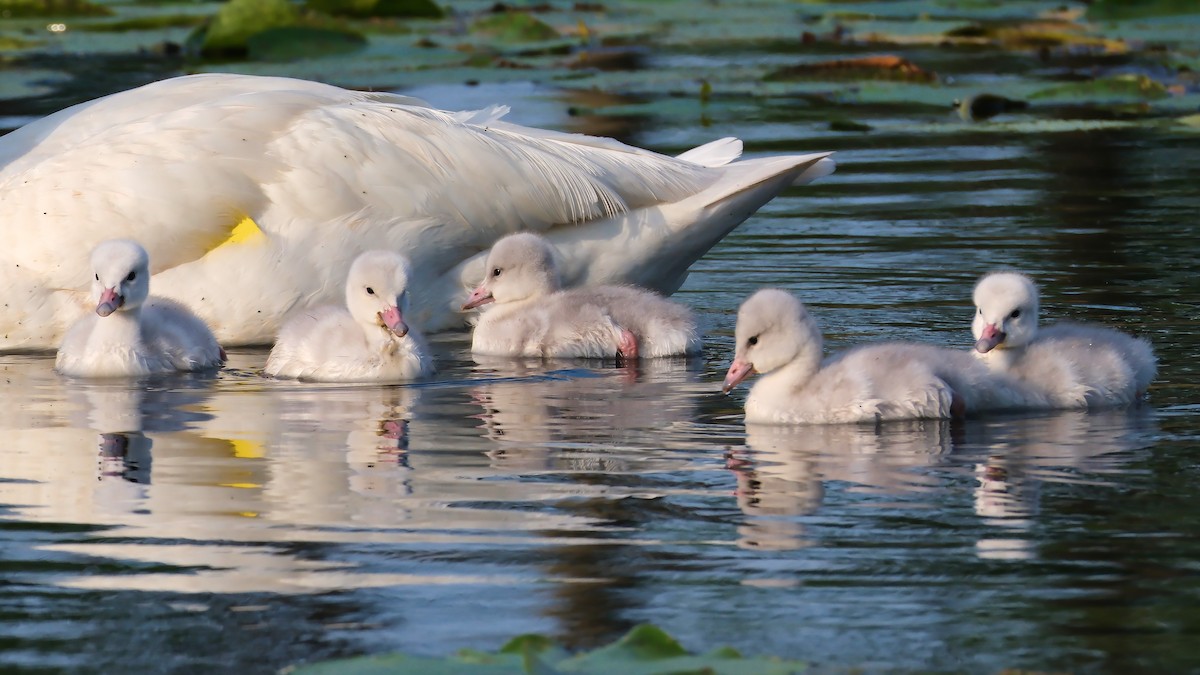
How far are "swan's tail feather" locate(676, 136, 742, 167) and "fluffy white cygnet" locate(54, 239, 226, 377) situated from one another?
8.10 ft

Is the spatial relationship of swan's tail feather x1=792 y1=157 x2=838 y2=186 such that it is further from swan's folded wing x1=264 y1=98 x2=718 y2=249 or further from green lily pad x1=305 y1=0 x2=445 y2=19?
green lily pad x1=305 y1=0 x2=445 y2=19

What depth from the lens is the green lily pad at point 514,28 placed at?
21.9m

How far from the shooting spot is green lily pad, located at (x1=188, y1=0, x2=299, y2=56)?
1992 centimetres

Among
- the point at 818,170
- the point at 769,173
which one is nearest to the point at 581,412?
the point at 769,173

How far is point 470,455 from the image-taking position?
6090 mm

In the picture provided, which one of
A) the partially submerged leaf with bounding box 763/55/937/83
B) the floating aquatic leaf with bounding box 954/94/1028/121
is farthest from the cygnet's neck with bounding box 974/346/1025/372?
the partially submerged leaf with bounding box 763/55/937/83

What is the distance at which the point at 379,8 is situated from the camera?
2342 cm

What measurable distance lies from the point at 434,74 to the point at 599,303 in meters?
9.94

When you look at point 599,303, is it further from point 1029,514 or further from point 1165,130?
point 1165,130

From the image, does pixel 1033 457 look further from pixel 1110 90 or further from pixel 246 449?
pixel 1110 90

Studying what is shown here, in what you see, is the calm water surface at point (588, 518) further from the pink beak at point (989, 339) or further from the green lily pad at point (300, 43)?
the green lily pad at point (300, 43)

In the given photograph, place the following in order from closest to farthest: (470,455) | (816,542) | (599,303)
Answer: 1. (816,542)
2. (470,455)
3. (599,303)

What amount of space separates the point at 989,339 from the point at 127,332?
3.03 metres

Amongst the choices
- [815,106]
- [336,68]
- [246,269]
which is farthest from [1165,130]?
[246,269]
